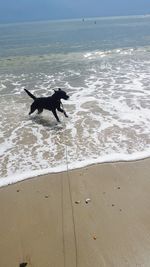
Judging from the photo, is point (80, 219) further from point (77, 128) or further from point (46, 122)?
point (46, 122)

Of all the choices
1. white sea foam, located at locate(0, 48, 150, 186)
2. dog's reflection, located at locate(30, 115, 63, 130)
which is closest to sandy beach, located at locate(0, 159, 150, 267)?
white sea foam, located at locate(0, 48, 150, 186)

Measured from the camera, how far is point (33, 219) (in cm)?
505

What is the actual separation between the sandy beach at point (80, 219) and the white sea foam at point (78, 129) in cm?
61

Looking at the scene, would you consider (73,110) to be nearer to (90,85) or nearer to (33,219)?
(90,85)

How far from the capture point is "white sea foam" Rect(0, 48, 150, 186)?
712 cm

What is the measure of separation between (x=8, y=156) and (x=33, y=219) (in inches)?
111

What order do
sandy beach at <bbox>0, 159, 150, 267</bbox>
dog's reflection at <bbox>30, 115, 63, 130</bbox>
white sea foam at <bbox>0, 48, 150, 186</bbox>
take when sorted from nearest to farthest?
1. sandy beach at <bbox>0, 159, 150, 267</bbox>
2. white sea foam at <bbox>0, 48, 150, 186</bbox>
3. dog's reflection at <bbox>30, 115, 63, 130</bbox>

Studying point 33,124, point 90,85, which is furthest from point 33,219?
point 90,85

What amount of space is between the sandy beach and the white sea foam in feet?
2.00

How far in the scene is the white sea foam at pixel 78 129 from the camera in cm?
712

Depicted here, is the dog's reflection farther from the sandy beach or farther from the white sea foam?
the sandy beach

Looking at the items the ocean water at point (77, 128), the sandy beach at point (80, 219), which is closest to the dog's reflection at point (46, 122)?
the ocean water at point (77, 128)

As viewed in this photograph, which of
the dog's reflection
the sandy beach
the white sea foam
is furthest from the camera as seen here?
the dog's reflection

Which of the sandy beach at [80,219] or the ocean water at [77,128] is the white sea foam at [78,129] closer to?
the ocean water at [77,128]
